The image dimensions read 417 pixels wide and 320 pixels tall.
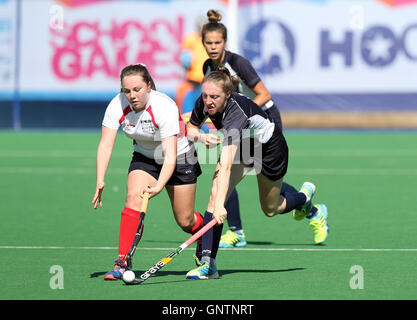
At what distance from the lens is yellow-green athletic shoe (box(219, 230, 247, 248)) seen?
8602 millimetres

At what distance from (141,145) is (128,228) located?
0.68 meters

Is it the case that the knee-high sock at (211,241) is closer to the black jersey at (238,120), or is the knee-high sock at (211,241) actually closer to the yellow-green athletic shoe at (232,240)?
the black jersey at (238,120)

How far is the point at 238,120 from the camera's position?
6.88m

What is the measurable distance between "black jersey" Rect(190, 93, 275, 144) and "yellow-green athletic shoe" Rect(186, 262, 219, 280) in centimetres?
91

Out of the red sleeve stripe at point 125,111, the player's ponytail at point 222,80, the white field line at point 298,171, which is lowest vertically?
the white field line at point 298,171

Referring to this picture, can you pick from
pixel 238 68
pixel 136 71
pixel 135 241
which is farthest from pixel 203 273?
pixel 238 68

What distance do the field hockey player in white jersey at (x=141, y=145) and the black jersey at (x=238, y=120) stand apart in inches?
8.6

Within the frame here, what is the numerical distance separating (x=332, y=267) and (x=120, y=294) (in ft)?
6.14

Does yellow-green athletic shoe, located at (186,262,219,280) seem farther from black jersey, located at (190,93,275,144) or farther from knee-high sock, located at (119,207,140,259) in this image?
black jersey, located at (190,93,275,144)

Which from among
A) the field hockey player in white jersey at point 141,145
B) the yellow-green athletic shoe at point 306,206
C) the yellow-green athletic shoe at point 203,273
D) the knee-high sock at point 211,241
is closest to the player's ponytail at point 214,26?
the field hockey player in white jersey at point 141,145

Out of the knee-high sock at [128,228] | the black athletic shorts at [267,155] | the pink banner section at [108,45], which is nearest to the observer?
the knee-high sock at [128,228]

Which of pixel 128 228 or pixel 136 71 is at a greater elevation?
pixel 136 71

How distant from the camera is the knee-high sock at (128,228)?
7.07 metres

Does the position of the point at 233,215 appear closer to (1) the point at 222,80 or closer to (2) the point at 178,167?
(2) the point at 178,167
